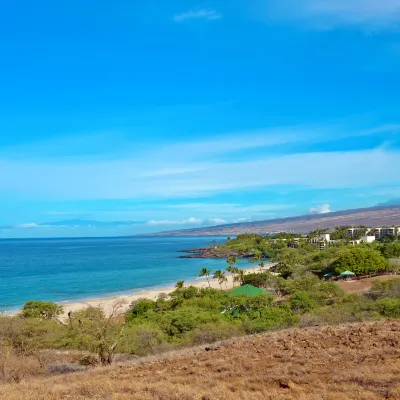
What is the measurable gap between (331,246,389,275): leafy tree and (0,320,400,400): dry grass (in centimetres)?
4682

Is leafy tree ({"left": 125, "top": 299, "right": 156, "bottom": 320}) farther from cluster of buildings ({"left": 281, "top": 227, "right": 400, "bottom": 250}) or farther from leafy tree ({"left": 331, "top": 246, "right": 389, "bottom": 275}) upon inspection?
cluster of buildings ({"left": 281, "top": 227, "right": 400, "bottom": 250})

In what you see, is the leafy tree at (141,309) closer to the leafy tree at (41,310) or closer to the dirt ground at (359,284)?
the leafy tree at (41,310)

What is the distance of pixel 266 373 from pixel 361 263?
52990mm

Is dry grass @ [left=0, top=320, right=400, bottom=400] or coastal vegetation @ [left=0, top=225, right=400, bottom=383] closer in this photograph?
dry grass @ [left=0, top=320, right=400, bottom=400]

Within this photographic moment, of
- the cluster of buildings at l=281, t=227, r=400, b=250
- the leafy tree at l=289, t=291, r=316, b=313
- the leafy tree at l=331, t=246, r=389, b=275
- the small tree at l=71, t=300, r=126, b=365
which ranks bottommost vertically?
the cluster of buildings at l=281, t=227, r=400, b=250

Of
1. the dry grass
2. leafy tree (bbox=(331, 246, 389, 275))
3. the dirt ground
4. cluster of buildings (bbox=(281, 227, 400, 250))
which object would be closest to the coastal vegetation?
the dry grass

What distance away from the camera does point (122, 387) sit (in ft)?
34.9

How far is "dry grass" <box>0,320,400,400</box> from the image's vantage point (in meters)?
9.20

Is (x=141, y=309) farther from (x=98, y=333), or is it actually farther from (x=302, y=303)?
(x=98, y=333)

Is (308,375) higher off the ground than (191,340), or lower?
higher

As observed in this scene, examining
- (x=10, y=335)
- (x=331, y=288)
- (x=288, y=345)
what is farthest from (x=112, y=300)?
(x=288, y=345)

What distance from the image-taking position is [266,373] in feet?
36.0

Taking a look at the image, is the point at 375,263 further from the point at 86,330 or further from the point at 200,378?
the point at 200,378

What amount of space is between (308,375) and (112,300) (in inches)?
1749
